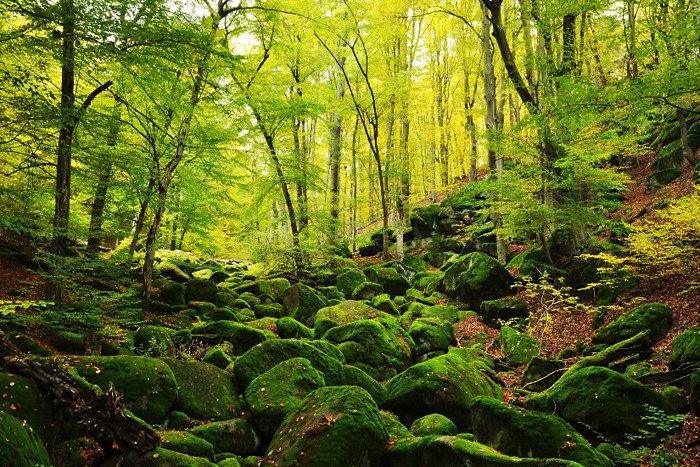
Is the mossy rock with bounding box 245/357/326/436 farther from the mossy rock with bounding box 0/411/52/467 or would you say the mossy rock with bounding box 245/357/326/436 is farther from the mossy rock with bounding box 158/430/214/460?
the mossy rock with bounding box 0/411/52/467

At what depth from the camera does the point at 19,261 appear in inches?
457

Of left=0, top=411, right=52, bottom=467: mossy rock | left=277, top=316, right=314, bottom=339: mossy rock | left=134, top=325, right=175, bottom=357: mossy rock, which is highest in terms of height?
left=0, top=411, right=52, bottom=467: mossy rock

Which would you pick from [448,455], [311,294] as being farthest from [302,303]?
[448,455]

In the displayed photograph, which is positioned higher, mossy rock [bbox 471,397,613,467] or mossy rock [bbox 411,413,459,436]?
mossy rock [bbox 471,397,613,467]

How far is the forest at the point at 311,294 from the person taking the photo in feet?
14.6

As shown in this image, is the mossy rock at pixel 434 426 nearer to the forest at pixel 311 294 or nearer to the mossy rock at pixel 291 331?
the forest at pixel 311 294

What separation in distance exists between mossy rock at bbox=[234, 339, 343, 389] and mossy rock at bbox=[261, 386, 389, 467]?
5.75ft

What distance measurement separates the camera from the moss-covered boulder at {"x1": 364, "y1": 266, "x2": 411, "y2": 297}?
16.1 m

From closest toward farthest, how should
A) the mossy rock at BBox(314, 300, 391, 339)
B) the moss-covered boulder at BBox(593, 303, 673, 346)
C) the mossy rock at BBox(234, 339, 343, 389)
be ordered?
the mossy rock at BBox(234, 339, 343, 389) → the moss-covered boulder at BBox(593, 303, 673, 346) → the mossy rock at BBox(314, 300, 391, 339)

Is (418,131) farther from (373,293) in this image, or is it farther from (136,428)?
(136,428)

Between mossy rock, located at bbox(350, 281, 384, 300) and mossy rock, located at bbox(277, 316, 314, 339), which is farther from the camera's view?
mossy rock, located at bbox(350, 281, 384, 300)

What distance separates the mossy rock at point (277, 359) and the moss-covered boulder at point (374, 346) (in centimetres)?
140

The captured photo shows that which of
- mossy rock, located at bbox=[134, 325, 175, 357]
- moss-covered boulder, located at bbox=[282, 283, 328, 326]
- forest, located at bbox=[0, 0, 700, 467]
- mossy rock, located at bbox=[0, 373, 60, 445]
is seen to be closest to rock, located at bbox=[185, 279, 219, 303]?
forest, located at bbox=[0, 0, 700, 467]

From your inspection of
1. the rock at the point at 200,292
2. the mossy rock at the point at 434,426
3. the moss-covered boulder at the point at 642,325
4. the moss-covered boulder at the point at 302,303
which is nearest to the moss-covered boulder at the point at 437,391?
the mossy rock at the point at 434,426
